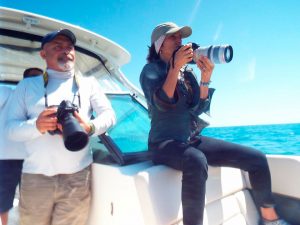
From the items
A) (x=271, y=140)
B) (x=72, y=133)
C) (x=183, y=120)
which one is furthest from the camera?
(x=271, y=140)

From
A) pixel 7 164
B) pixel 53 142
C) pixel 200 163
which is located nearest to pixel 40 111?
pixel 53 142

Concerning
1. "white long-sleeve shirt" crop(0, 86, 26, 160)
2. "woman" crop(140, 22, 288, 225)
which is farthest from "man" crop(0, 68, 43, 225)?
"woman" crop(140, 22, 288, 225)

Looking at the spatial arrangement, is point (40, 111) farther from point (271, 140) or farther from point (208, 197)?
point (271, 140)

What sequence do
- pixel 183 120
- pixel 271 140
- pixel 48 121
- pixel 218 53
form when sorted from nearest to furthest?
pixel 48 121 → pixel 218 53 → pixel 183 120 → pixel 271 140

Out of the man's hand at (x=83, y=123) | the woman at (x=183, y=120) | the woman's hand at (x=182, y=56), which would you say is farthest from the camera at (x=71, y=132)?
the woman's hand at (x=182, y=56)

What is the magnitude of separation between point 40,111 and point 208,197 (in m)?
1.27

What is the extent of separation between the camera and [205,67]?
6.30ft

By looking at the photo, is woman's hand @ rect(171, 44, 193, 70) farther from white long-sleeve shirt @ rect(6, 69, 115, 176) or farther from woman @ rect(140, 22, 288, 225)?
white long-sleeve shirt @ rect(6, 69, 115, 176)

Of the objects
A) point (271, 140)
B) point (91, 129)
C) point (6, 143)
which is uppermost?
point (91, 129)

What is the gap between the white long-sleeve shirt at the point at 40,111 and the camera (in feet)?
5.03

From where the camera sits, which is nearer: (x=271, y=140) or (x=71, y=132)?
(x=71, y=132)

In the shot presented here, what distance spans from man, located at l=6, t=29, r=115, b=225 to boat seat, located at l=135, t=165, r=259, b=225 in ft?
1.54

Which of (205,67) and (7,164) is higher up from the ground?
(205,67)

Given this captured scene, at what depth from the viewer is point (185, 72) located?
2.04 metres
